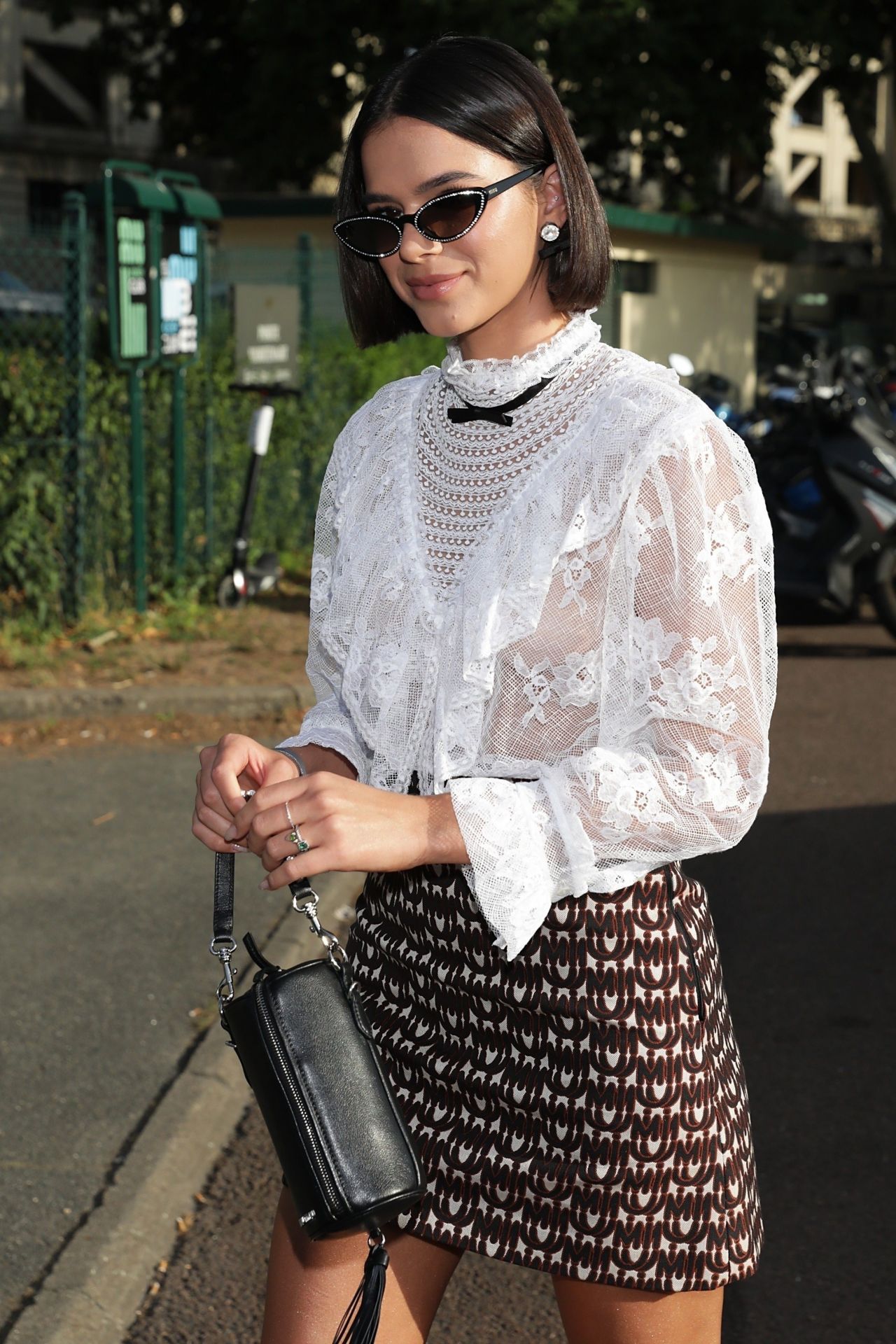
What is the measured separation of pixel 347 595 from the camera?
2.12 m

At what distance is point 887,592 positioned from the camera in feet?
30.7

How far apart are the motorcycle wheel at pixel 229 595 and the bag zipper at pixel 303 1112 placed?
25.6ft

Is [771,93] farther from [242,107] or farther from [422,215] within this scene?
[422,215]

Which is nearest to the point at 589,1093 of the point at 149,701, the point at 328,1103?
the point at 328,1103

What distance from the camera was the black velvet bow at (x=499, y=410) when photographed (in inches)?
78.8

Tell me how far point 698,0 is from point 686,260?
11.6 feet

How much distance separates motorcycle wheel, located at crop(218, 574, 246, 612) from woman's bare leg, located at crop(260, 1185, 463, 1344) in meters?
7.66

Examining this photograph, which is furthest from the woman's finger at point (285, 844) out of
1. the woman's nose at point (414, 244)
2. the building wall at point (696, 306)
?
the building wall at point (696, 306)

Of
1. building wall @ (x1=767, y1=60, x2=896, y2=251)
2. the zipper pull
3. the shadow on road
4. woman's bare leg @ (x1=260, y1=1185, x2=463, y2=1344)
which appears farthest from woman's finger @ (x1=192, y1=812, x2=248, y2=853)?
building wall @ (x1=767, y1=60, x2=896, y2=251)

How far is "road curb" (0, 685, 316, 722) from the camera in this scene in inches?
296

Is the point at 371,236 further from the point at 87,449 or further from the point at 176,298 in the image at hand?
the point at 176,298

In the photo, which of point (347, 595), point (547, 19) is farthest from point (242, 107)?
point (347, 595)

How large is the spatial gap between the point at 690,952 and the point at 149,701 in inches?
234

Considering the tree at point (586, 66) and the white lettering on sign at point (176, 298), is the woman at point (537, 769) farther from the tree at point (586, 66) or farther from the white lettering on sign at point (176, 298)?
the tree at point (586, 66)
